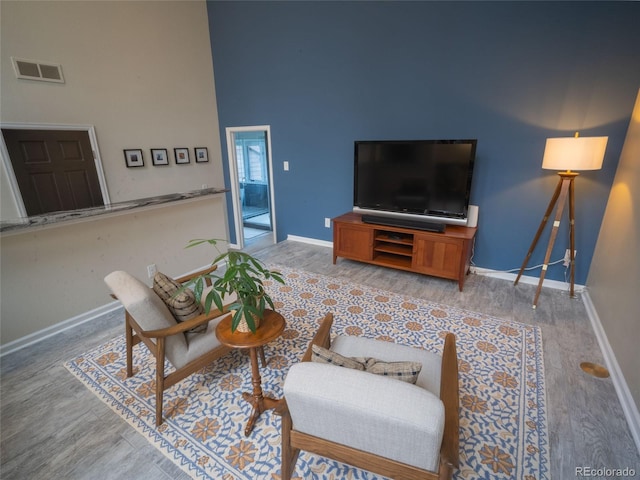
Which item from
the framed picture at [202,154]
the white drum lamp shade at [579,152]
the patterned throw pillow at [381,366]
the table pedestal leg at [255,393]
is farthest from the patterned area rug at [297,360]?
the framed picture at [202,154]

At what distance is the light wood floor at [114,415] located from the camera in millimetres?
1493

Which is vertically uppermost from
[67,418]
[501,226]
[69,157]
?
[69,157]

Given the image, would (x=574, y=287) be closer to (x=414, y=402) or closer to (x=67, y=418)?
(x=414, y=402)

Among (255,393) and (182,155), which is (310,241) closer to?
(182,155)

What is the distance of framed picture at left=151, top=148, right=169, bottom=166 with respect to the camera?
3.88 metres

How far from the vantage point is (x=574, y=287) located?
3076mm

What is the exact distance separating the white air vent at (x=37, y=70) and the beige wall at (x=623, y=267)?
16.6 ft

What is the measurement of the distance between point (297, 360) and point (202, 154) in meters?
3.54

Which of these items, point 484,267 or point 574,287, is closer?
point 574,287

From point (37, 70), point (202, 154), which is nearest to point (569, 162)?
point (202, 154)

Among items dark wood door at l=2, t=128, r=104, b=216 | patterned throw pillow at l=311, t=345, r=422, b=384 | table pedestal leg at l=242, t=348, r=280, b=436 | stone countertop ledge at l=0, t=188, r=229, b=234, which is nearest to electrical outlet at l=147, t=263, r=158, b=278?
stone countertop ledge at l=0, t=188, r=229, b=234

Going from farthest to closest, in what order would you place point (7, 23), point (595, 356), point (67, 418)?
point (7, 23) < point (595, 356) < point (67, 418)

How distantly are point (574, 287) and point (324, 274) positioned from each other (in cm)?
260

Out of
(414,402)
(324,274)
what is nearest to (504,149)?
(324,274)
